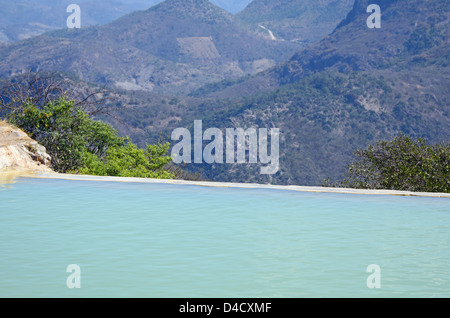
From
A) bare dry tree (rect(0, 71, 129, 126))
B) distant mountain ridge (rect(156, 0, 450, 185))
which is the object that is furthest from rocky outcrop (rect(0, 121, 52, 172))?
distant mountain ridge (rect(156, 0, 450, 185))

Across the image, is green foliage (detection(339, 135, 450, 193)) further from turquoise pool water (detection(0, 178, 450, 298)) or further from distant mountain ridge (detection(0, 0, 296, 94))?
distant mountain ridge (detection(0, 0, 296, 94))

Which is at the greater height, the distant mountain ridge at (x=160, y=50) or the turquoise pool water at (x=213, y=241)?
the distant mountain ridge at (x=160, y=50)

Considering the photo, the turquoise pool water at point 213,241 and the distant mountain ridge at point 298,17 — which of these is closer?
the turquoise pool water at point 213,241

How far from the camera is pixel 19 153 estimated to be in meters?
9.27

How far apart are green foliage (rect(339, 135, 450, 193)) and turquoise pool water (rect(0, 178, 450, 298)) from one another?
3049 millimetres

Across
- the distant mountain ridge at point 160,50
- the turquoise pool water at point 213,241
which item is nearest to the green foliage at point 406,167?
the turquoise pool water at point 213,241

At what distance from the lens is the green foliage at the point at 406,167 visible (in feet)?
34.5

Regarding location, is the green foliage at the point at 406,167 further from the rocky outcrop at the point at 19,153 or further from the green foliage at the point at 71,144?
the rocky outcrop at the point at 19,153

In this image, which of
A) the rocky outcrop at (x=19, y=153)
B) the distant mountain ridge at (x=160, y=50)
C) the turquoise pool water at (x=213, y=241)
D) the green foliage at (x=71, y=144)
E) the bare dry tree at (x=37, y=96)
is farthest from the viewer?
the distant mountain ridge at (x=160, y=50)

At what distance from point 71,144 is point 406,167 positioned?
582 centimetres

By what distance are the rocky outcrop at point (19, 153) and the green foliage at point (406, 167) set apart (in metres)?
5.64

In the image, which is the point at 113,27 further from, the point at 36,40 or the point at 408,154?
the point at 408,154

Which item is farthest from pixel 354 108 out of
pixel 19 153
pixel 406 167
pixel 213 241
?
pixel 213 241
